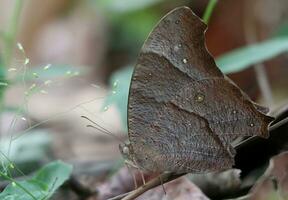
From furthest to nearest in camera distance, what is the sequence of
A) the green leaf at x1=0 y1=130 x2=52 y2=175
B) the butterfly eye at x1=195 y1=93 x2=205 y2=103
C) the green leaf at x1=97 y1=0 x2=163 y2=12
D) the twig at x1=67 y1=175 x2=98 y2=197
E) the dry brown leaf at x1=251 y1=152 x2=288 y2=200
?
the green leaf at x1=97 y1=0 x2=163 y2=12 → the green leaf at x1=0 y1=130 x2=52 y2=175 → the twig at x1=67 y1=175 x2=98 y2=197 → the butterfly eye at x1=195 y1=93 x2=205 y2=103 → the dry brown leaf at x1=251 y1=152 x2=288 y2=200

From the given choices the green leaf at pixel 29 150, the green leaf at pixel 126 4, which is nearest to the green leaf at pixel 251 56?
the green leaf at pixel 29 150

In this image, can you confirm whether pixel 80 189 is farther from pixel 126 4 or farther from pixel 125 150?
pixel 126 4

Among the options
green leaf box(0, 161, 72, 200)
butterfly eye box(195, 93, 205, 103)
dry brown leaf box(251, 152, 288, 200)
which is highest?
butterfly eye box(195, 93, 205, 103)

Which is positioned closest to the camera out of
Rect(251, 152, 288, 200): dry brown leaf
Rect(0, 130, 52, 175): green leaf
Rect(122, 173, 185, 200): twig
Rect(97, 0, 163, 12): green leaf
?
Rect(251, 152, 288, 200): dry brown leaf

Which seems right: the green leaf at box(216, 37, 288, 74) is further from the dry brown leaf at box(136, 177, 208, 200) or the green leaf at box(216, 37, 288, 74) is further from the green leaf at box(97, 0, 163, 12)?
the green leaf at box(97, 0, 163, 12)

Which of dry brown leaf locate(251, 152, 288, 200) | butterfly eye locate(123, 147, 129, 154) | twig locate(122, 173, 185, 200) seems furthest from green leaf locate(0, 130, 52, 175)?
dry brown leaf locate(251, 152, 288, 200)

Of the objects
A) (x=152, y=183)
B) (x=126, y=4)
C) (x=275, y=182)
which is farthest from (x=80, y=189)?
(x=126, y=4)
